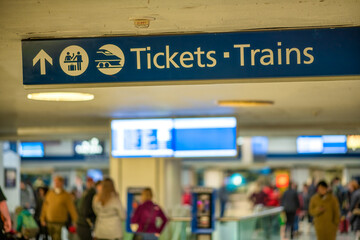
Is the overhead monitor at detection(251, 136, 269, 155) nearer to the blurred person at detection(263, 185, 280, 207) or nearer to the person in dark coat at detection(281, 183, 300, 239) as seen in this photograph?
the blurred person at detection(263, 185, 280, 207)

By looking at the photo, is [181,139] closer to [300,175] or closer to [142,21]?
[142,21]

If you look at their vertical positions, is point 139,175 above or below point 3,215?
above

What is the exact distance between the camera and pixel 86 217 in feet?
36.4

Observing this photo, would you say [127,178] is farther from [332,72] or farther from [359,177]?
[359,177]

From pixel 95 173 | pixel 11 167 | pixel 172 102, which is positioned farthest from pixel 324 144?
pixel 95 173

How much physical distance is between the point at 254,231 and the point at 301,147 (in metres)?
5.37

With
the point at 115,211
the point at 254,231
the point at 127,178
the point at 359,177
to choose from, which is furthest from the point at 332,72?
the point at 359,177

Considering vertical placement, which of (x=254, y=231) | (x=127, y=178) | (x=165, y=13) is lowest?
(x=254, y=231)

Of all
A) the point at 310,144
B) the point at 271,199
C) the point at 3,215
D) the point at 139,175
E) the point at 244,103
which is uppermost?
the point at 244,103

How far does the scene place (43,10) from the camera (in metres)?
4.32

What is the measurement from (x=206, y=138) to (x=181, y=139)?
1.29 feet

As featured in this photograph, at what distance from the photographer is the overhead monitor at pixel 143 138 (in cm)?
1019

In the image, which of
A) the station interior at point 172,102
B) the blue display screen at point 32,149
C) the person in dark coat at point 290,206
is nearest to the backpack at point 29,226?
the station interior at point 172,102

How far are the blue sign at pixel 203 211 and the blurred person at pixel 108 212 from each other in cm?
395
